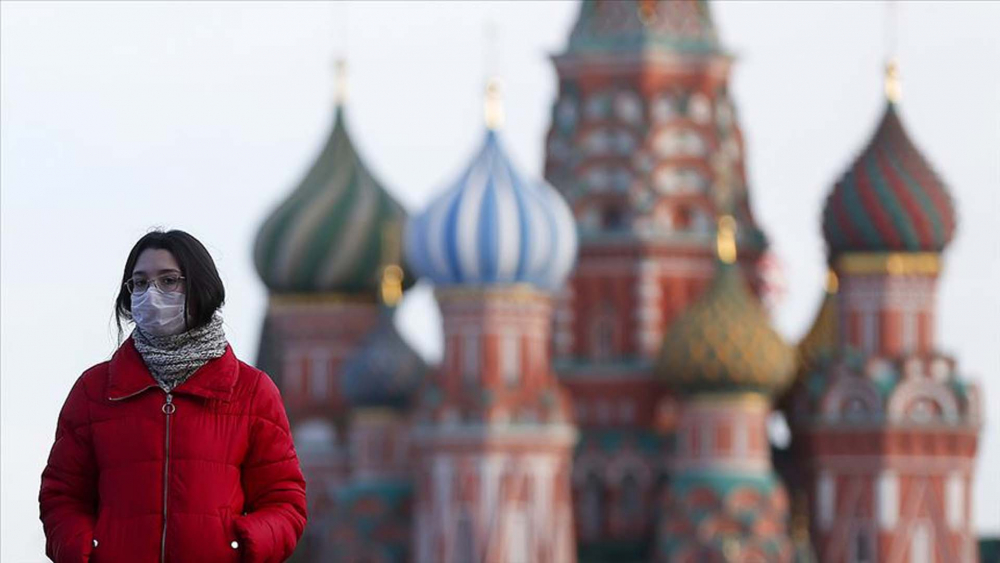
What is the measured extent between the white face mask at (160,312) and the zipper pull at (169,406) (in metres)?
0.12

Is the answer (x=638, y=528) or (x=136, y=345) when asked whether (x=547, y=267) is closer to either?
(x=638, y=528)

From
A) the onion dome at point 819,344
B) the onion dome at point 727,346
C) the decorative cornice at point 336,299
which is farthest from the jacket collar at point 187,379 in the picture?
the decorative cornice at point 336,299

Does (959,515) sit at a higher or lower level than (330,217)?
lower

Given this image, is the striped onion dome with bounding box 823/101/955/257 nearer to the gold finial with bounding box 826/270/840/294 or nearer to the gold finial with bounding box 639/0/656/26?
the gold finial with bounding box 826/270/840/294

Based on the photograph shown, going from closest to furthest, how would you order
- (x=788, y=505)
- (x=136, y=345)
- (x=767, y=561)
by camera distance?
(x=136, y=345) → (x=767, y=561) → (x=788, y=505)

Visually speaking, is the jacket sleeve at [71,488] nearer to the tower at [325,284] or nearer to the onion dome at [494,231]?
the onion dome at [494,231]

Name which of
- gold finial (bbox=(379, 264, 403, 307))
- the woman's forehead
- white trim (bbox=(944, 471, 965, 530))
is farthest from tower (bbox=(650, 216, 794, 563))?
the woman's forehead

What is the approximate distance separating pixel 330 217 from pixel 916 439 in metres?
10.2

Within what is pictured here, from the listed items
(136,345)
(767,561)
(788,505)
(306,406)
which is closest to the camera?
(136,345)

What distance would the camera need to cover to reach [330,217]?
5984 centimetres

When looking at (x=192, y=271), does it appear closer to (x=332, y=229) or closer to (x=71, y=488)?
(x=71, y=488)

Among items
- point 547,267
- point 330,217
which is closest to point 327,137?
point 330,217

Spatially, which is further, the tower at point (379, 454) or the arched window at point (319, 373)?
the arched window at point (319, 373)

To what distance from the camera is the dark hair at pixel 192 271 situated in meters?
8.35
